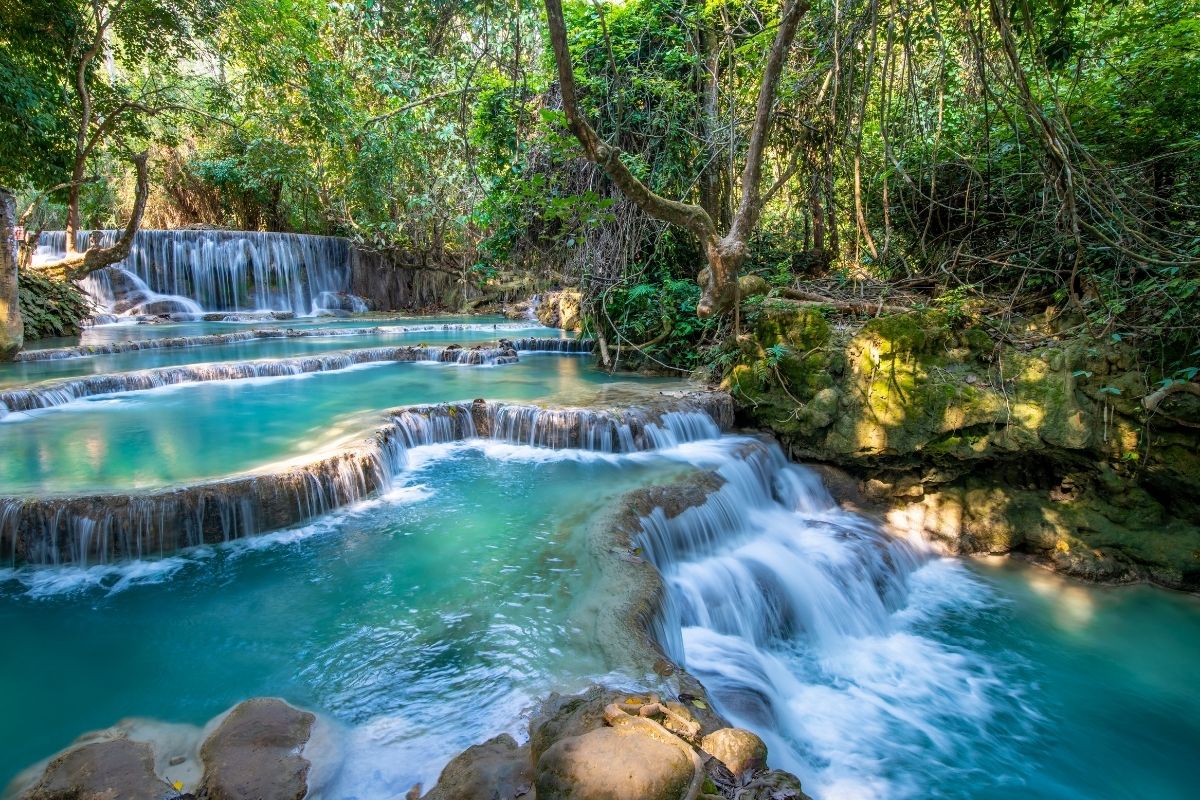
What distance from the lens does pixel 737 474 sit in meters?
6.03

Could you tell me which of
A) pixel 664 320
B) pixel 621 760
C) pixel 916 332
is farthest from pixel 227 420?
pixel 916 332

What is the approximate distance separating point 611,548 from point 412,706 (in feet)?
5.67

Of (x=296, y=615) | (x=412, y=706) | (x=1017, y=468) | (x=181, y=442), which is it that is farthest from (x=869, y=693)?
(x=181, y=442)

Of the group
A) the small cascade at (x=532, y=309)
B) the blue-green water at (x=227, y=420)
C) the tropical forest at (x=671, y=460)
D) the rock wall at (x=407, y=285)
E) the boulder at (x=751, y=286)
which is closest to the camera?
the tropical forest at (x=671, y=460)

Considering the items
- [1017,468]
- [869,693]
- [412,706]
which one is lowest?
[869,693]

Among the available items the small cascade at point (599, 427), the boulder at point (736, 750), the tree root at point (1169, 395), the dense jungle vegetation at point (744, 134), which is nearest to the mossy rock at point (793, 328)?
the dense jungle vegetation at point (744, 134)

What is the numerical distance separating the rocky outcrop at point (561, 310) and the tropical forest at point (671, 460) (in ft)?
16.0

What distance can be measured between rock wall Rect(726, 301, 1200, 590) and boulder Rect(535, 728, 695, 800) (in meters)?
5.16

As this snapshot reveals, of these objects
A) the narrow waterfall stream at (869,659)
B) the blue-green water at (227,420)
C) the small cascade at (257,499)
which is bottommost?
the narrow waterfall stream at (869,659)

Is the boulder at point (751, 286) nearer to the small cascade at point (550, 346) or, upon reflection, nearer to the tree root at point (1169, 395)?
the tree root at point (1169, 395)

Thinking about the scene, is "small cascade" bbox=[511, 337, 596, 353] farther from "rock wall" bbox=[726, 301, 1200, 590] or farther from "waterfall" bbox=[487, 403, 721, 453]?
"rock wall" bbox=[726, 301, 1200, 590]

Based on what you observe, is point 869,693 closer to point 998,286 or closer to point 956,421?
point 956,421

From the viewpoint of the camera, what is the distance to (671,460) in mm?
6234

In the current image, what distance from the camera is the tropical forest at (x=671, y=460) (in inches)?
118
